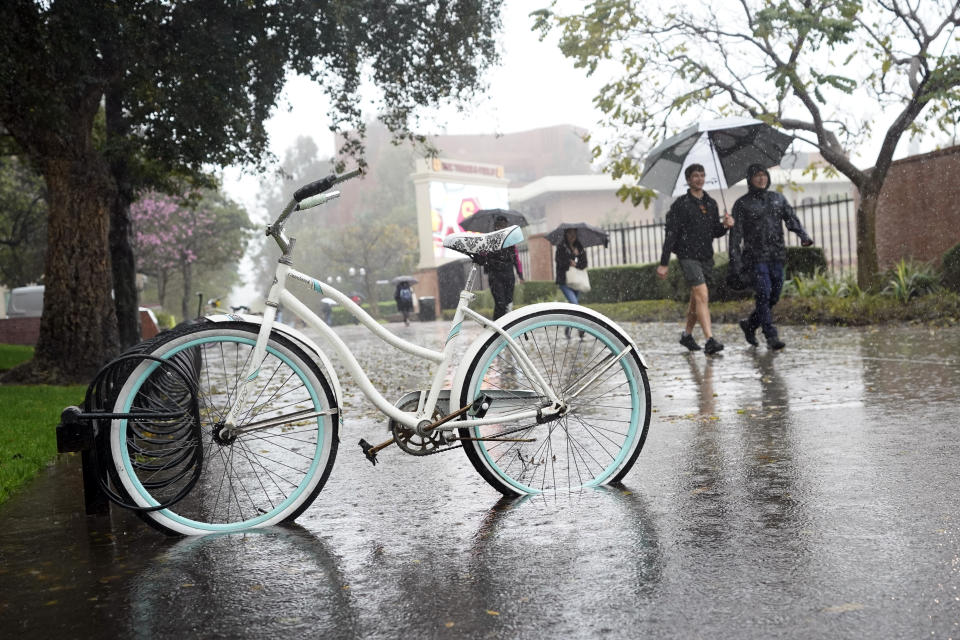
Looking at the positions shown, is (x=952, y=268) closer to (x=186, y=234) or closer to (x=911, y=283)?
(x=911, y=283)

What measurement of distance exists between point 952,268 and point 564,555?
1399 centimetres

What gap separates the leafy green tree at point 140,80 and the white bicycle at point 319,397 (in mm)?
8444

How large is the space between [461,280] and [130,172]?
27.2 meters

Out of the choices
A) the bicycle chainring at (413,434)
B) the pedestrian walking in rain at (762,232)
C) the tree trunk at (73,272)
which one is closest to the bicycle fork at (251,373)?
the bicycle chainring at (413,434)

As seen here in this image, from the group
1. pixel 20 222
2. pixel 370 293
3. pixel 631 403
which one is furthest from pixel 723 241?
pixel 631 403

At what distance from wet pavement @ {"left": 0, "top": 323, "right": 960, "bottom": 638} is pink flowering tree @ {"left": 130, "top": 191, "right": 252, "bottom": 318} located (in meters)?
40.9

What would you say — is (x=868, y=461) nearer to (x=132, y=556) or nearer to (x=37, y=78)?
(x=132, y=556)

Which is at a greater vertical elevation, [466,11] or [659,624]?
[466,11]

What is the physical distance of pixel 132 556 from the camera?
11.5ft

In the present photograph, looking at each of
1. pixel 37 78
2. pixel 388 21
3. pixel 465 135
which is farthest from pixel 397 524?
pixel 465 135

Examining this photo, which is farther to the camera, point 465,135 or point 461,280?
point 465,135

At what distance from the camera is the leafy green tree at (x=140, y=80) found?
1143 centimetres

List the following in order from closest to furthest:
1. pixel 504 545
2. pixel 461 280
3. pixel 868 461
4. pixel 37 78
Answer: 1. pixel 504 545
2. pixel 868 461
3. pixel 37 78
4. pixel 461 280

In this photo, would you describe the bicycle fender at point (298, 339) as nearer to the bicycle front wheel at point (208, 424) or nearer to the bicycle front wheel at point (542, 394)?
the bicycle front wheel at point (208, 424)
